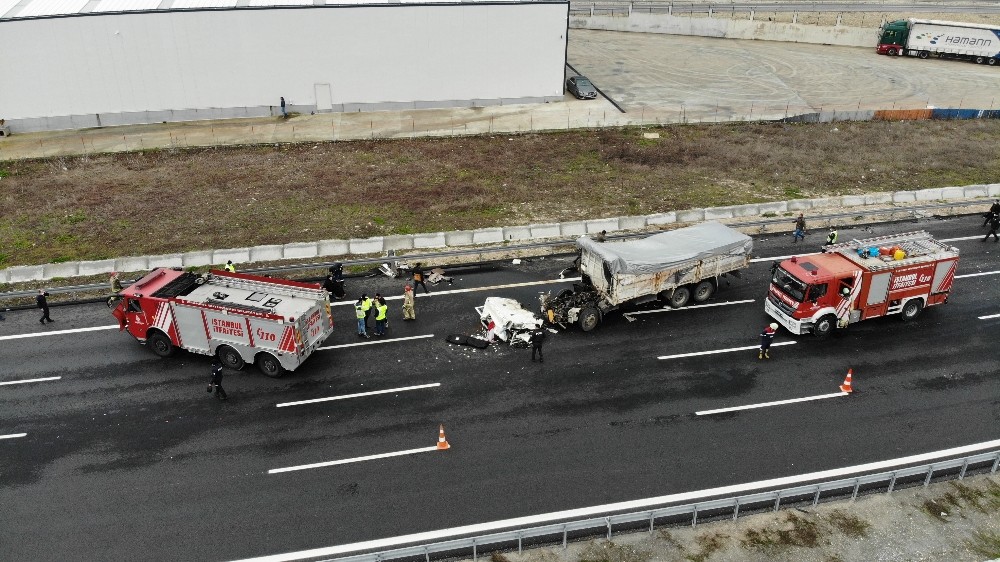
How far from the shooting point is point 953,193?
3594cm

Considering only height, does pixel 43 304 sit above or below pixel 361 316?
above

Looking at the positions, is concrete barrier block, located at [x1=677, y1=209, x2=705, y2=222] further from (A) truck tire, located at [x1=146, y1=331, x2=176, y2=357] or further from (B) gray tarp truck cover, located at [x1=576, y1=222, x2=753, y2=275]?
(A) truck tire, located at [x1=146, y1=331, x2=176, y2=357]

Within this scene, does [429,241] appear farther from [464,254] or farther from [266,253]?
[266,253]

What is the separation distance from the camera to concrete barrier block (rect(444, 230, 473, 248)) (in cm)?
3123

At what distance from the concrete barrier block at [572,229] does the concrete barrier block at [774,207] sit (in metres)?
8.93

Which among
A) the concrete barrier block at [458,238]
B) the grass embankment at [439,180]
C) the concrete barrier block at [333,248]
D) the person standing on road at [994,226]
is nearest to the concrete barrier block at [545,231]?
the grass embankment at [439,180]

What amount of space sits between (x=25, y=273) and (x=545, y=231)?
21779mm

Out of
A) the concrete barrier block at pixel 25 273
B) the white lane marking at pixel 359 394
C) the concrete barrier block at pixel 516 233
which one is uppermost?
the concrete barrier block at pixel 516 233

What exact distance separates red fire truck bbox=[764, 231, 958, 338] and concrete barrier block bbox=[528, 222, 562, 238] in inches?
396

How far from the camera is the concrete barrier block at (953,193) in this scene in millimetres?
35766

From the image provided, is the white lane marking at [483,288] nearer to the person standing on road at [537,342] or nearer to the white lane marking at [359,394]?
the person standing on road at [537,342]

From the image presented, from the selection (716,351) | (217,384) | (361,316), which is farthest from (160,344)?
(716,351)

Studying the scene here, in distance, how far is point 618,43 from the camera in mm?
66188

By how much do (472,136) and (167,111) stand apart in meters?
20.3
